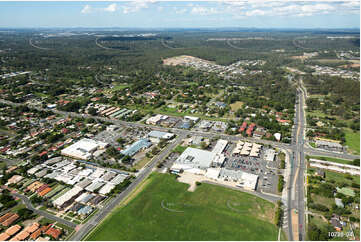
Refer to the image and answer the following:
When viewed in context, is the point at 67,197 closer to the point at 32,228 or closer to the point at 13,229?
the point at 32,228

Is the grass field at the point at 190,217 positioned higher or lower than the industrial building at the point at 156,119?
lower

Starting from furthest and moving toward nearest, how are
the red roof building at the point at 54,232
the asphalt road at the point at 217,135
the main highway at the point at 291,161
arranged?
the asphalt road at the point at 217,135 → the main highway at the point at 291,161 → the red roof building at the point at 54,232

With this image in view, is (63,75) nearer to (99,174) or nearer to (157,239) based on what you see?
(99,174)

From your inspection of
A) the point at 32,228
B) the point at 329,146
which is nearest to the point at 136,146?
the point at 32,228

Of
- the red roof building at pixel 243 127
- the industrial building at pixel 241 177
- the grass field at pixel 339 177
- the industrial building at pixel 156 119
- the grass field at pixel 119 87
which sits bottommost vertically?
the grass field at pixel 339 177

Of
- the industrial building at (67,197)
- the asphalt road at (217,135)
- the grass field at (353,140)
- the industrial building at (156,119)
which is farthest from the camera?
the industrial building at (156,119)

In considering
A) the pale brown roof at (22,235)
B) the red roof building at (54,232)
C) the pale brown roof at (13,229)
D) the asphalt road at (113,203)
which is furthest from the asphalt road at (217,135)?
the pale brown roof at (22,235)

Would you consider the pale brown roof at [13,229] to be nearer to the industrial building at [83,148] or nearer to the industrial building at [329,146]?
the industrial building at [83,148]
